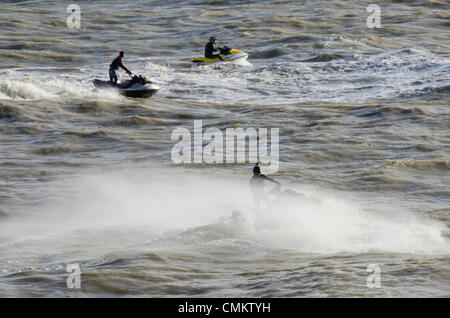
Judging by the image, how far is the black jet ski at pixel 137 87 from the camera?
90.7 feet

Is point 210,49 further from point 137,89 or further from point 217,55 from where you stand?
point 137,89

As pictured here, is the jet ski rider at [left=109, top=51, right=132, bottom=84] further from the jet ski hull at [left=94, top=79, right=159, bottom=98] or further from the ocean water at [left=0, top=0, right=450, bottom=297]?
the ocean water at [left=0, top=0, right=450, bottom=297]

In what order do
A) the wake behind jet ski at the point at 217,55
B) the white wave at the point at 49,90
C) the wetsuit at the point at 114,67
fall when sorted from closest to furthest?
the wetsuit at the point at 114,67 < the white wave at the point at 49,90 < the wake behind jet ski at the point at 217,55

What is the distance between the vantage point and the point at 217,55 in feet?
108

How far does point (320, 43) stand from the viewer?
36250 millimetres

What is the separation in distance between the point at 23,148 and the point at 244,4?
25.1 meters

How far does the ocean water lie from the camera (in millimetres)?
13273
